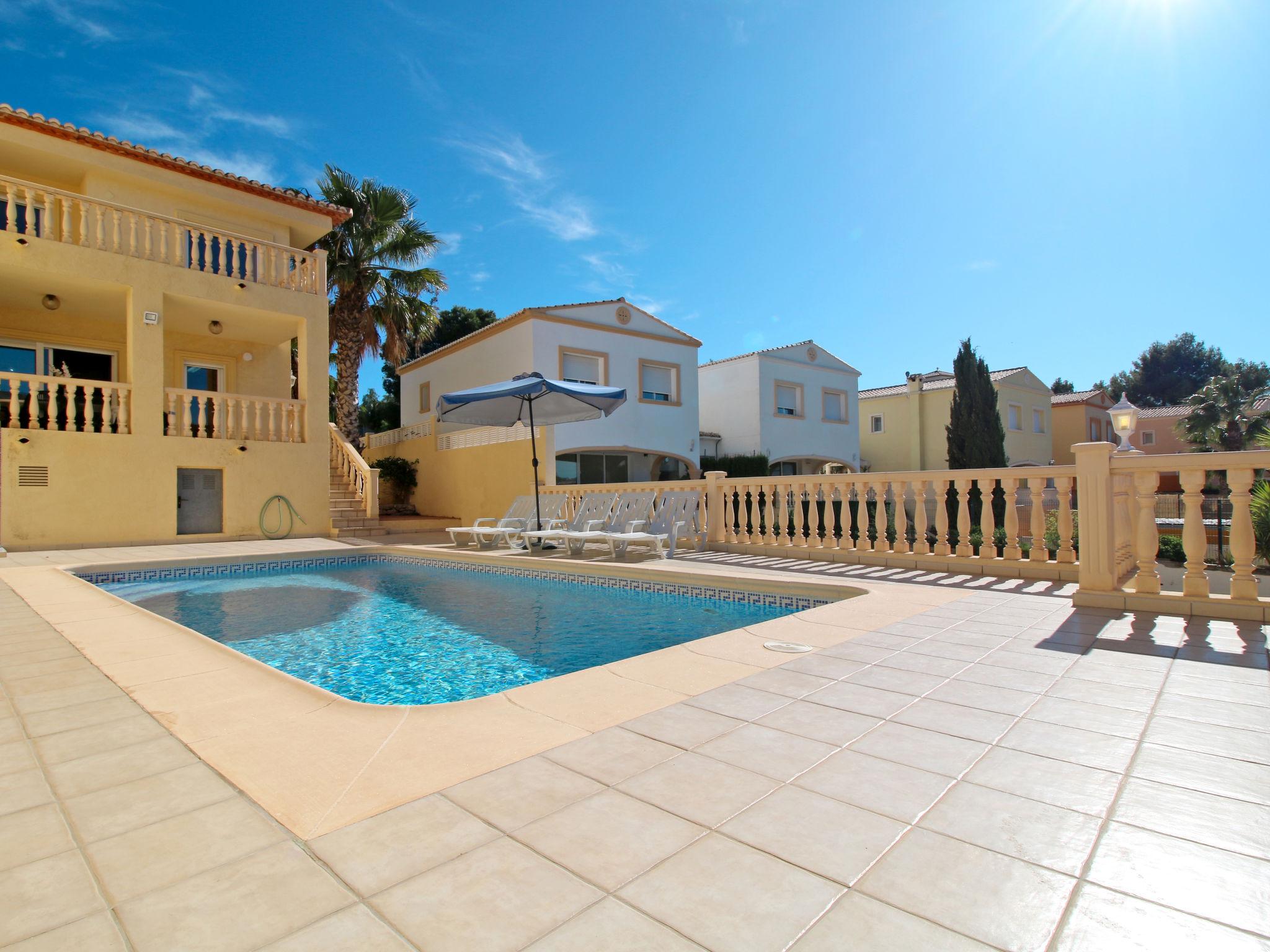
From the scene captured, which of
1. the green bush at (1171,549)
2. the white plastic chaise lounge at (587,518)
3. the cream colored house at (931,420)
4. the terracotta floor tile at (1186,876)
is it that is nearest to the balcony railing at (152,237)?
the white plastic chaise lounge at (587,518)

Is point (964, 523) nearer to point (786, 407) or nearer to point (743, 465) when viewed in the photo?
point (743, 465)

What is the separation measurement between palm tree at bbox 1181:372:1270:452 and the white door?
4017 cm

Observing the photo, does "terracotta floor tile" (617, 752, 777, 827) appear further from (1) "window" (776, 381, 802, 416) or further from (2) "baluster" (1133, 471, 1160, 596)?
(1) "window" (776, 381, 802, 416)

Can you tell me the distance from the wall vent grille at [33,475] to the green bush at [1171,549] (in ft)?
72.0

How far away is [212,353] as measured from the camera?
14.3 metres

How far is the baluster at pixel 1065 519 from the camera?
5902 millimetres

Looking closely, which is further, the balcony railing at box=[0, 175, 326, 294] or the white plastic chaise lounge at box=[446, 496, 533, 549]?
the white plastic chaise lounge at box=[446, 496, 533, 549]

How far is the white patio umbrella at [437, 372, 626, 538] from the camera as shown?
392 inches

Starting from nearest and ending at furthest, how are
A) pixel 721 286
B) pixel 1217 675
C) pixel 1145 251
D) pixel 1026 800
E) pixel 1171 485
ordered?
pixel 1026 800 < pixel 1217 675 < pixel 1145 251 < pixel 721 286 < pixel 1171 485

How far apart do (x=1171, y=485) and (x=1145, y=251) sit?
67.9ft

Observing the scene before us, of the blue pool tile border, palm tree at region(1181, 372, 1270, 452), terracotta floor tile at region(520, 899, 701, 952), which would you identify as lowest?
the blue pool tile border

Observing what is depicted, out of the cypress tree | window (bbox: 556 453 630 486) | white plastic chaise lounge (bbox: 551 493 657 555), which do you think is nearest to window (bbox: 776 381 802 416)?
the cypress tree

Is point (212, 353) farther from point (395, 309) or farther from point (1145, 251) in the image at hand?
point (1145, 251)

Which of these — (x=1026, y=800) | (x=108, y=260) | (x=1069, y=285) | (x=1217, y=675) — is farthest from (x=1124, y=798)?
(x=1069, y=285)
